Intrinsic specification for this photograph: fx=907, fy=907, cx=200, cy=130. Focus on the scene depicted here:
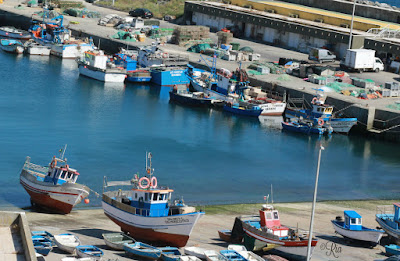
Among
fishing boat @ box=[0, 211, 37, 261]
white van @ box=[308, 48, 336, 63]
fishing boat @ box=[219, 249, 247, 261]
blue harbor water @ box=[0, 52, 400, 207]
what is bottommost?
blue harbor water @ box=[0, 52, 400, 207]

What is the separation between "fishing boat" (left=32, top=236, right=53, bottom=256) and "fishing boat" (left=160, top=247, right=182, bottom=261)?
3.87m

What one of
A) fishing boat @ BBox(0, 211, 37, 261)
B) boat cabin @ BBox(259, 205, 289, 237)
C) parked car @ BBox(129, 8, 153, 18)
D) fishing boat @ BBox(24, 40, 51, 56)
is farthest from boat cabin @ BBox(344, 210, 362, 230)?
parked car @ BBox(129, 8, 153, 18)

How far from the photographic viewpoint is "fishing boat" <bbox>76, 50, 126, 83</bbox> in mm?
72000

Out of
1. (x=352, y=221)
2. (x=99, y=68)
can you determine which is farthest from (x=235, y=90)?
(x=352, y=221)

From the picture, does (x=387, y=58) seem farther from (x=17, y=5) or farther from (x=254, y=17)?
(x=17, y=5)

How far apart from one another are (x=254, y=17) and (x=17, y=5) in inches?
1106

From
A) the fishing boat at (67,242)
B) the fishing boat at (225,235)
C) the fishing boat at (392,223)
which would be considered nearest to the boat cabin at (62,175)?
the fishing boat at (67,242)

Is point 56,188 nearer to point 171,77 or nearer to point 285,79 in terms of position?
point 285,79

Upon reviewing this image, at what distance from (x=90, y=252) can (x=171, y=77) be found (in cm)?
4252

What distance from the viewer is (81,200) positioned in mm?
38656

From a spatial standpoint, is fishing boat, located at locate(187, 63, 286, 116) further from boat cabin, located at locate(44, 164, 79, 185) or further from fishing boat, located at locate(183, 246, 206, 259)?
fishing boat, located at locate(183, 246, 206, 259)

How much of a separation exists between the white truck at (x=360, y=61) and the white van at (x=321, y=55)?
2.16 meters

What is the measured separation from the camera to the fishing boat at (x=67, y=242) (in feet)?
103

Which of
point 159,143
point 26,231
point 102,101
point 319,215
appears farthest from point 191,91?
point 26,231
